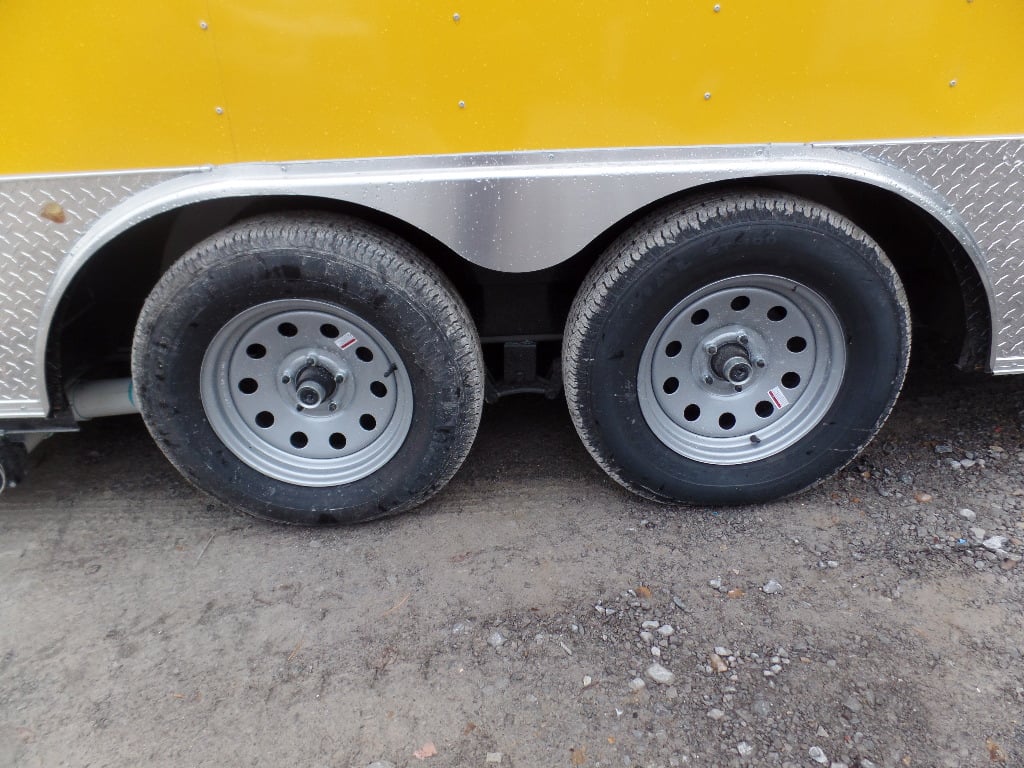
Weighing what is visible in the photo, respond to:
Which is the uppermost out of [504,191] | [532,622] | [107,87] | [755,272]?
[107,87]

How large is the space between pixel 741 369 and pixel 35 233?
2404 millimetres

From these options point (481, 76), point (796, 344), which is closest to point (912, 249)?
point (796, 344)

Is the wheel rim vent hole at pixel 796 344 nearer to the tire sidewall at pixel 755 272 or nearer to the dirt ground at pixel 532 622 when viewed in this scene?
the tire sidewall at pixel 755 272

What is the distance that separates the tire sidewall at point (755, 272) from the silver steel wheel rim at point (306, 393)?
771mm

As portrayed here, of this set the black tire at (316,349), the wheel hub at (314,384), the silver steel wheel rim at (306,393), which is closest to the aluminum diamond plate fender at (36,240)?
the black tire at (316,349)

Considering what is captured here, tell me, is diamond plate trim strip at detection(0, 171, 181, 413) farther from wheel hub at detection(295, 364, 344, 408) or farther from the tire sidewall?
the tire sidewall

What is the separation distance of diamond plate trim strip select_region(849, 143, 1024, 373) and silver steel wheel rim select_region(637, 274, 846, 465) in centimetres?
49

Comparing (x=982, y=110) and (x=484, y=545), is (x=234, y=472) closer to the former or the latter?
(x=484, y=545)

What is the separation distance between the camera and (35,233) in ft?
7.15

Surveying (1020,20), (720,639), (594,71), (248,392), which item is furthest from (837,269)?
(248,392)

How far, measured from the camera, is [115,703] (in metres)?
2.07

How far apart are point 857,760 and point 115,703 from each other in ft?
6.90

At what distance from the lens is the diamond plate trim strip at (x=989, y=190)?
2174 mm

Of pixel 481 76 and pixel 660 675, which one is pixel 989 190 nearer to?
pixel 481 76
